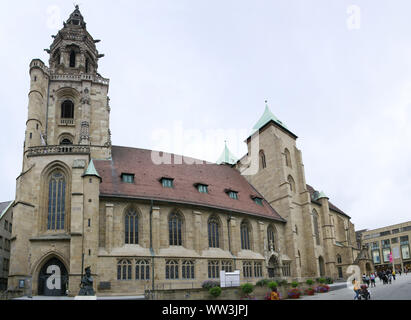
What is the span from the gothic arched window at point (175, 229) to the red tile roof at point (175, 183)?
162cm

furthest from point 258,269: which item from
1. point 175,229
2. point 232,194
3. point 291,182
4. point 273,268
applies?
point 291,182

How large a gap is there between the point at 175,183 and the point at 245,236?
9.33 metres

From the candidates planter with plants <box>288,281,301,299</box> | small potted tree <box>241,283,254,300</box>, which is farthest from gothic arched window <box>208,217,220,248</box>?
planter with plants <box>288,281,301,299</box>

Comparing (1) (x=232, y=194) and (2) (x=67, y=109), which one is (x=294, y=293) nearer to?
(1) (x=232, y=194)

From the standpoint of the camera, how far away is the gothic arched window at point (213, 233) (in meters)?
33.5

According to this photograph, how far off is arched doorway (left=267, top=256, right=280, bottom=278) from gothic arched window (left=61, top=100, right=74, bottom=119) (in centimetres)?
2591

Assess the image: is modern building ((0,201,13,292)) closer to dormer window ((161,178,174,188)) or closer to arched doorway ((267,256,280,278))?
dormer window ((161,178,174,188))

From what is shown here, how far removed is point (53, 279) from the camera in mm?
25812

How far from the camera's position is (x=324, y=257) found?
4475 cm

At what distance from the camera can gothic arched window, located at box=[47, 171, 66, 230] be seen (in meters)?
27.3

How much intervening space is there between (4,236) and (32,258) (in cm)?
1868

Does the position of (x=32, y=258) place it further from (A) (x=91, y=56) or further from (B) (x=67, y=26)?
(B) (x=67, y=26)

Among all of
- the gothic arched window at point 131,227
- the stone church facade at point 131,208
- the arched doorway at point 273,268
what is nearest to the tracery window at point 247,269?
the stone church facade at point 131,208

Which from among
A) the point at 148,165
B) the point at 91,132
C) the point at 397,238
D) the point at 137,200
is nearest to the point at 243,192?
the point at 148,165
